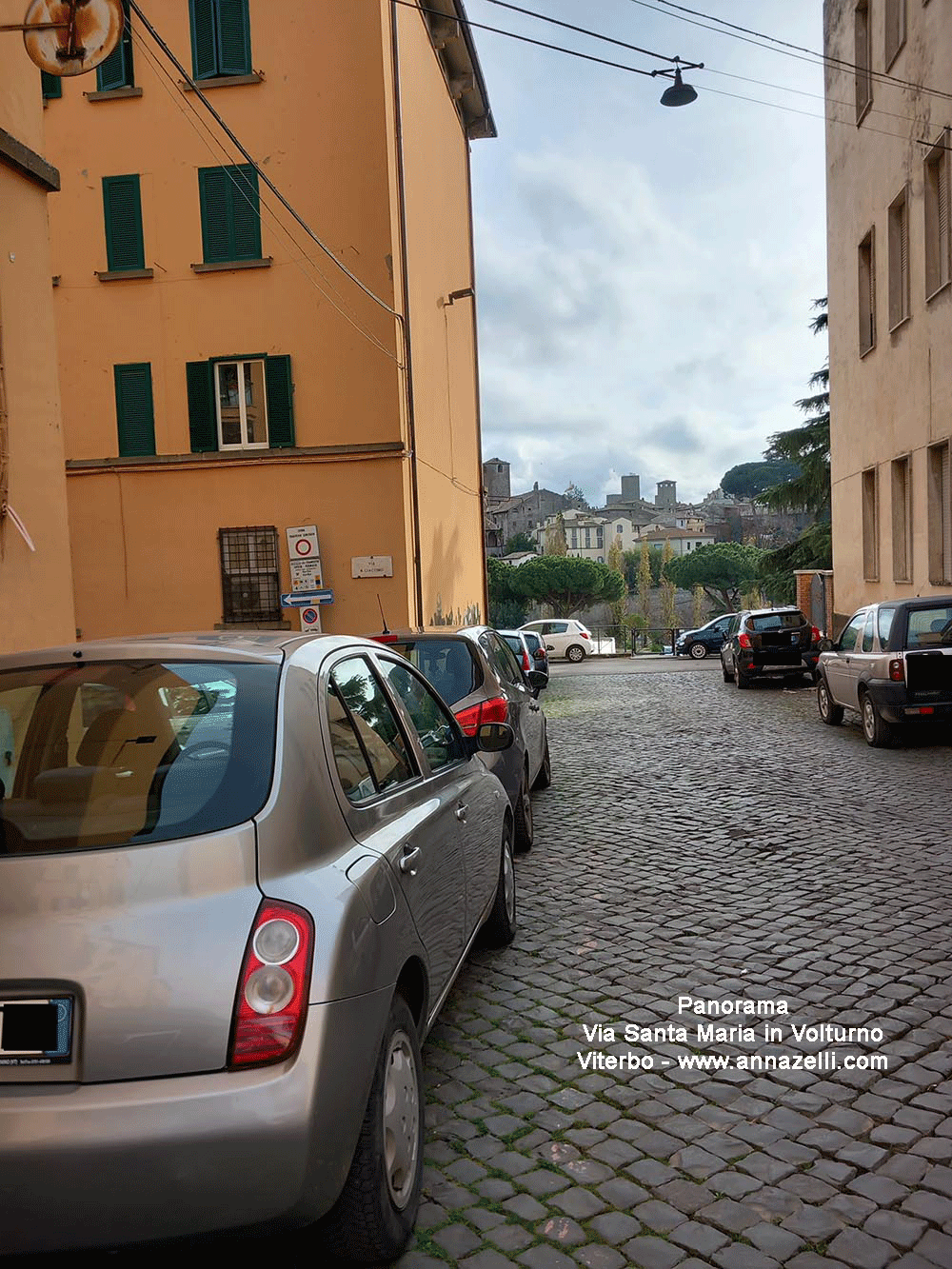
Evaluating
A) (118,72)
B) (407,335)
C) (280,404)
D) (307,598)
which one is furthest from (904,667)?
(118,72)

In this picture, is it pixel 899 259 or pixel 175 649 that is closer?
pixel 175 649

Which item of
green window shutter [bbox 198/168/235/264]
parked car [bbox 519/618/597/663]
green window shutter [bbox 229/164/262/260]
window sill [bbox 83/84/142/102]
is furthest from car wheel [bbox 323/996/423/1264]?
parked car [bbox 519/618/597/663]

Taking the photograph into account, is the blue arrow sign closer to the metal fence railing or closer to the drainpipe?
the drainpipe

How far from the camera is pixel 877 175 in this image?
20.1 meters

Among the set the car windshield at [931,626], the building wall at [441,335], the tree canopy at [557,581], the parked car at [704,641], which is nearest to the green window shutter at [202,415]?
the building wall at [441,335]

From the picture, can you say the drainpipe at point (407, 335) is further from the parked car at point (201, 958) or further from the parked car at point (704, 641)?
the parked car at point (704, 641)

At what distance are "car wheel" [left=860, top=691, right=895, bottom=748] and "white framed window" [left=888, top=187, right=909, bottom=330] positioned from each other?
9.22 metres

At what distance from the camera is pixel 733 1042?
4.10 metres

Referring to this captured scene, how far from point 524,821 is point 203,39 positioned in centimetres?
1644

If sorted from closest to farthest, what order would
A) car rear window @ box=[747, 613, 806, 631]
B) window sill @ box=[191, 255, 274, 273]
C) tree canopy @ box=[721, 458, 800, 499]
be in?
window sill @ box=[191, 255, 274, 273] → car rear window @ box=[747, 613, 806, 631] → tree canopy @ box=[721, 458, 800, 499]

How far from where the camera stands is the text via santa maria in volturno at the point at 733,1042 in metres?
3.92

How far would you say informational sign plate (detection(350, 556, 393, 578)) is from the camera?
18.4 metres

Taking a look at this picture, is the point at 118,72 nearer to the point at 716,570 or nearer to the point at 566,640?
the point at 566,640

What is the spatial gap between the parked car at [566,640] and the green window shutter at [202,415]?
73.1 feet
